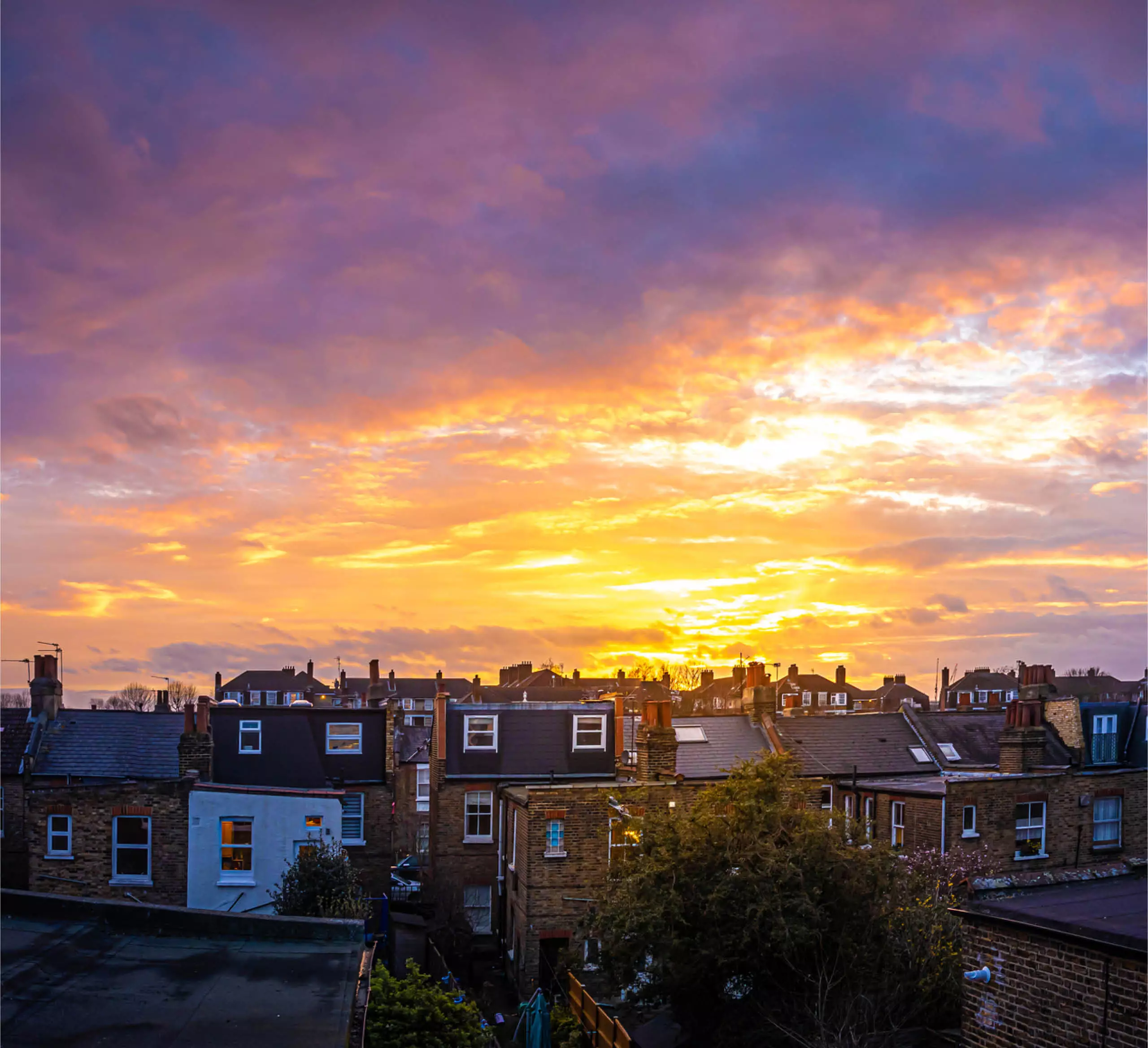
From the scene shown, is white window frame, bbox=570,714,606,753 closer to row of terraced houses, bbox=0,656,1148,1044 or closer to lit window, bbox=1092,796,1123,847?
row of terraced houses, bbox=0,656,1148,1044

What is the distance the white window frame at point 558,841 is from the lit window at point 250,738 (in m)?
14.9

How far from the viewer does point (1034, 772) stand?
131ft

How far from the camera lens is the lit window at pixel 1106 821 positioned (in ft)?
129

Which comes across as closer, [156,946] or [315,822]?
[156,946]

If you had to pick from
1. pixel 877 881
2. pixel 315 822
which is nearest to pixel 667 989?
pixel 877 881

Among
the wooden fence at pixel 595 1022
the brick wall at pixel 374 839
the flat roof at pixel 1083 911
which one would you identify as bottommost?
the wooden fence at pixel 595 1022

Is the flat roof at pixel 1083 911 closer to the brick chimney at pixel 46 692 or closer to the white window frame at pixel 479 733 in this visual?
the white window frame at pixel 479 733

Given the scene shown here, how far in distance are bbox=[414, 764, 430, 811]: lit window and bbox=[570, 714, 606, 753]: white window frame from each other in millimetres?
19653

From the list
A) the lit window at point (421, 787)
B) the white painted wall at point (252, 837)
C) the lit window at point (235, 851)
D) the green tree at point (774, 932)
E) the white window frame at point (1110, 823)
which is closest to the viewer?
the green tree at point (774, 932)

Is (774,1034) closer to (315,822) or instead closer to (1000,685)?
(315,822)

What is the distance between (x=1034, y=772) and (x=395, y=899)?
27.3m

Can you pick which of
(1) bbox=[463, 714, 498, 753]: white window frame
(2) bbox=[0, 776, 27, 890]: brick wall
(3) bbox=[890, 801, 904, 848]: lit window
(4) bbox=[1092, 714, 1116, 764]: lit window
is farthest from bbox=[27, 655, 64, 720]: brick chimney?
(4) bbox=[1092, 714, 1116, 764]: lit window

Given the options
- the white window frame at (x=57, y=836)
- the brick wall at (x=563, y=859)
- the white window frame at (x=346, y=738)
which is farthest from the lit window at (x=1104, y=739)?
the white window frame at (x=57, y=836)

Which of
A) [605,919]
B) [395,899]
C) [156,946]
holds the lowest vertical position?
[395,899]
